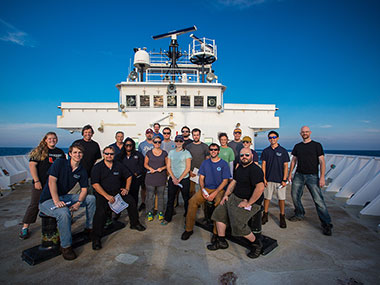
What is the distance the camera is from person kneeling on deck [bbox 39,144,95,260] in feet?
10.2

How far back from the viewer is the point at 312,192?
4.31 metres

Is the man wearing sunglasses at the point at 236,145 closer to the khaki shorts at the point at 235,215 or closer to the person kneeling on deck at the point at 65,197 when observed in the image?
the khaki shorts at the point at 235,215

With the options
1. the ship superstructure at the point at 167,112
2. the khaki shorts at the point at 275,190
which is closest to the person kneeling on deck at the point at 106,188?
the khaki shorts at the point at 275,190

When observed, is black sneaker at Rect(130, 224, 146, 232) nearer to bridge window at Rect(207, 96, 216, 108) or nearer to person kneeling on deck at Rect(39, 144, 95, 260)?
person kneeling on deck at Rect(39, 144, 95, 260)

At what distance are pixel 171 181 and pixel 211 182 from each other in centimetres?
115

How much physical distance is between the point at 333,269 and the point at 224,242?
153cm

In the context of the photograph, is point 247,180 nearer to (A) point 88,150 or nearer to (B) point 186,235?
(B) point 186,235

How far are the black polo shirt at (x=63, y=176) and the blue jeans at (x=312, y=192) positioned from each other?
438 centimetres

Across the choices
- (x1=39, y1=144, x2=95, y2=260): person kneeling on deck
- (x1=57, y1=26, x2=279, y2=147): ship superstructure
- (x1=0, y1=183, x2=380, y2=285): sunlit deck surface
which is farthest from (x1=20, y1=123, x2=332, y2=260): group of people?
(x1=57, y1=26, x2=279, y2=147): ship superstructure

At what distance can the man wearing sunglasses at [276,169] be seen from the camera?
4461mm

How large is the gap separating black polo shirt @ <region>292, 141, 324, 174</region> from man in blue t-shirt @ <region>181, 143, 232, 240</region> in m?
1.86

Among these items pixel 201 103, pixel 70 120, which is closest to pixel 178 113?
pixel 201 103

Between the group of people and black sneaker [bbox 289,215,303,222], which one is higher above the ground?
the group of people

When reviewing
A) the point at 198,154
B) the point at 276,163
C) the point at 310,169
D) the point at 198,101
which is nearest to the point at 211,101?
the point at 198,101
